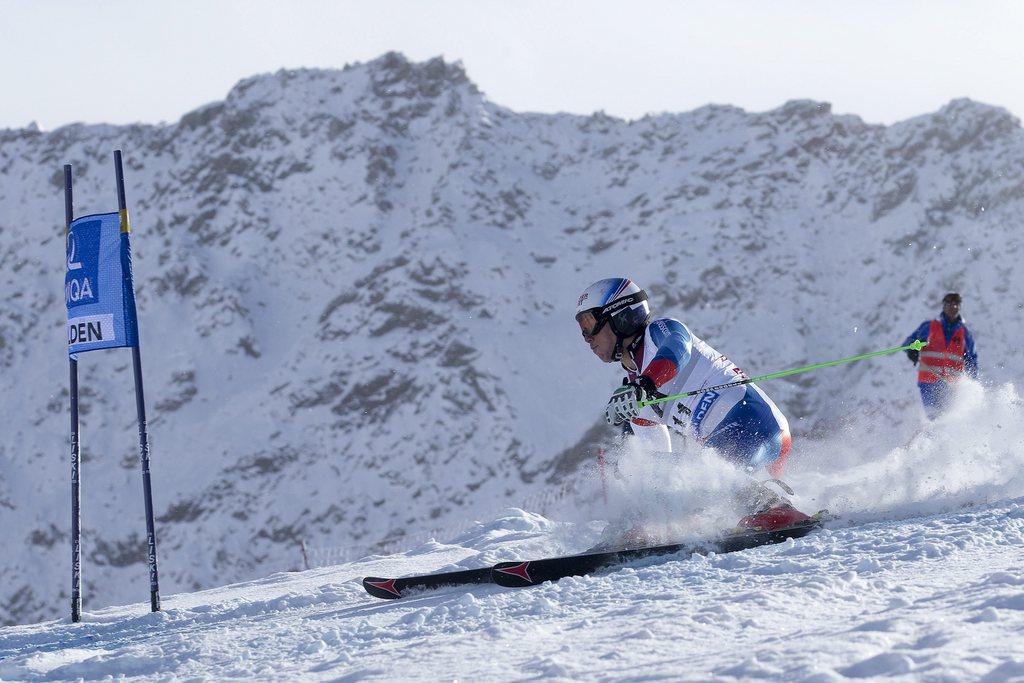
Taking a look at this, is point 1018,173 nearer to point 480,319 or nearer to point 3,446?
point 480,319

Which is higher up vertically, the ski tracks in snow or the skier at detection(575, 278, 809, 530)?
the skier at detection(575, 278, 809, 530)

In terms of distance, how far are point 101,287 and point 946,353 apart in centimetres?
791

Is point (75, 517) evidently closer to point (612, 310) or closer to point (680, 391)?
point (612, 310)

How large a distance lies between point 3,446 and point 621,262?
25370mm

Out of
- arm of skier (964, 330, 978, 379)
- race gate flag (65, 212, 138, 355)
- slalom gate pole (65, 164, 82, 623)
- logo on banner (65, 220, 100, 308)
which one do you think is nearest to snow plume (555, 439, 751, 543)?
slalom gate pole (65, 164, 82, 623)

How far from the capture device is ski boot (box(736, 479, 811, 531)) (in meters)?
5.57

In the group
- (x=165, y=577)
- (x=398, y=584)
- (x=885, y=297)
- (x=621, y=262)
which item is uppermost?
(x=621, y=262)

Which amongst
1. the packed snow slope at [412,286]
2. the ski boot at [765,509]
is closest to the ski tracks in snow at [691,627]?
the ski boot at [765,509]

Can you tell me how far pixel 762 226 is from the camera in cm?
4197

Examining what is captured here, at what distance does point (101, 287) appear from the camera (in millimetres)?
8047

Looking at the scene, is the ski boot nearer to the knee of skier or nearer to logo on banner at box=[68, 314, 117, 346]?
the knee of skier

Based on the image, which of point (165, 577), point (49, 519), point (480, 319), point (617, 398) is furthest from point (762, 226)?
point (617, 398)

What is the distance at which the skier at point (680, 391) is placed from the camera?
19.4 feet

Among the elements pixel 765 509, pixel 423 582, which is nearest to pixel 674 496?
pixel 765 509
